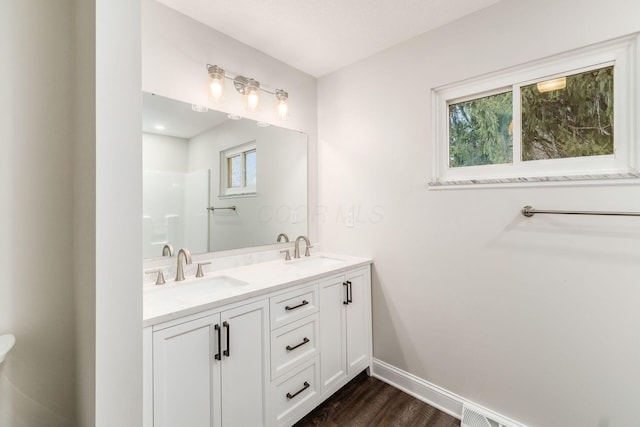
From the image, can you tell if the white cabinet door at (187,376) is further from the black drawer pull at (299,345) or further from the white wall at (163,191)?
the white wall at (163,191)

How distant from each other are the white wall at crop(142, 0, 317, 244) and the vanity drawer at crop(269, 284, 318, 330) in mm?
1298

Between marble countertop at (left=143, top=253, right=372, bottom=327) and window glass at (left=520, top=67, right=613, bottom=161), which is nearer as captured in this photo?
marble countertop at (left=143, top=253, right=372, bottom=327)

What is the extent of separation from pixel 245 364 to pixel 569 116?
6.86 ft

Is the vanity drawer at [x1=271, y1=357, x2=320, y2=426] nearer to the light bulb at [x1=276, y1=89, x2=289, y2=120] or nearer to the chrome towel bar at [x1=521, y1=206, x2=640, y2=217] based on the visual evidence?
the chrome towel bar at [x1=521, y1=206, x2=640, y2=217]

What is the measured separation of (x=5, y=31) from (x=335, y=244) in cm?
212

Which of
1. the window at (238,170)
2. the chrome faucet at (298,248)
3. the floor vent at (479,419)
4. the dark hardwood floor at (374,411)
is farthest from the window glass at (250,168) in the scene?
the floor vent at (479,419)

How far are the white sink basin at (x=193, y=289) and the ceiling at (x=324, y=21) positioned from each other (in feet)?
5.26

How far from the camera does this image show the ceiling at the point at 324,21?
1607 millimetres

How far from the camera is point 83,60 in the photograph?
104 centimetres

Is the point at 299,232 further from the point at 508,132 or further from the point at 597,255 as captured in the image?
the point at 597,255

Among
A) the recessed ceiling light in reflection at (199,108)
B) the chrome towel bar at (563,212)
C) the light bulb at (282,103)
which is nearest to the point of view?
the chrome towel bar at (563,212)

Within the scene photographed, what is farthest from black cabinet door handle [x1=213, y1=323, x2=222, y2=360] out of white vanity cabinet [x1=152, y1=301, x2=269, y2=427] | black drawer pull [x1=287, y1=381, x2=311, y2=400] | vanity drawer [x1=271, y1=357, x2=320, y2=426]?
black drawer pull [x1=287, y1=381, x2=311, y2=400]

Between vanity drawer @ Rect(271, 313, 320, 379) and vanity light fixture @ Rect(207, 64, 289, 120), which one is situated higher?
vanity light fixture @ Rect(207, 64, 289, 120)

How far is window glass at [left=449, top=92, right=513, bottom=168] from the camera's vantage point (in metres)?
1.65
